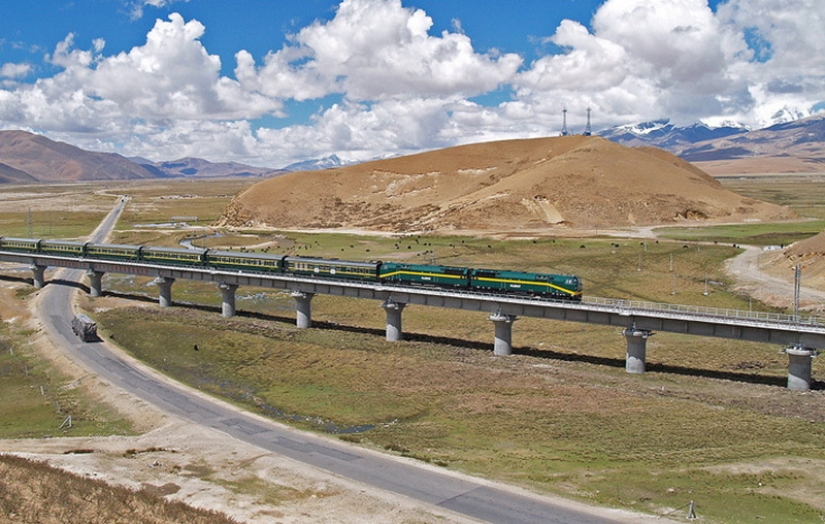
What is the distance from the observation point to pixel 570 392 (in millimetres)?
55375

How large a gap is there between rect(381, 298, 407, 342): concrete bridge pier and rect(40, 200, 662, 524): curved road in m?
23.0

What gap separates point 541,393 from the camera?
55.7 meters

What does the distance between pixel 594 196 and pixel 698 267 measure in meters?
72.6

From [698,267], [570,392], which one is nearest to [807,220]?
[698,267]

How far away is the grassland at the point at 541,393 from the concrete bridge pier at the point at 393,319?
164 cm

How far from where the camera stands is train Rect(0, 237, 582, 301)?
67.8 m

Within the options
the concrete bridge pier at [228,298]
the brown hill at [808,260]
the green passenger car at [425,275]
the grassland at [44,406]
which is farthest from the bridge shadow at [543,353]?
the brown hill at [808,260]

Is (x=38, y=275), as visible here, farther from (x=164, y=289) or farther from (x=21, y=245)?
(x=164, y=289)

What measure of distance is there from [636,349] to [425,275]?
2234cm

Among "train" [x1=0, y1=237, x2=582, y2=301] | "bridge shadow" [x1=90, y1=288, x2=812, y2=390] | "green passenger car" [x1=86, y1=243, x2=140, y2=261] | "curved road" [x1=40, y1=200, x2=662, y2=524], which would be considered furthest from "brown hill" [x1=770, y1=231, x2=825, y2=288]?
"green passenger car" [x1=86, y1=243, x2=140, y2=261]

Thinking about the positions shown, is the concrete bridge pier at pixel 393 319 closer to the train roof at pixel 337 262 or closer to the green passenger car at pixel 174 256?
the train roof at pixel 337 262

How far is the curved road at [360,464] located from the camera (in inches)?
1352

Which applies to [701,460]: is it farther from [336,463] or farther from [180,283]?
[180,283]

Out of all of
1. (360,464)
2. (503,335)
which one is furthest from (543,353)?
(360,464)
